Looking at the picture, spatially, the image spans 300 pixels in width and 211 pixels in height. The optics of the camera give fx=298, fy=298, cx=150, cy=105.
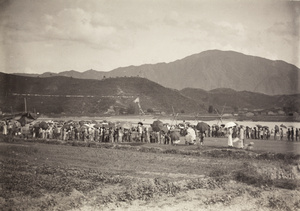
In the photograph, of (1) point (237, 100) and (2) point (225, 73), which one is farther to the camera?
(1) point (237, 100)

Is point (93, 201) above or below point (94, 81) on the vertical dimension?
below

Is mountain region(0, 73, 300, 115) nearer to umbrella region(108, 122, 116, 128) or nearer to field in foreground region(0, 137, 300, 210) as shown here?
umbrella region(108, 122, 116, 128)

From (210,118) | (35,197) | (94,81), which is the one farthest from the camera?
(210,118)

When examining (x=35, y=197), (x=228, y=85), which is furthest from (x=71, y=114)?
(x=228, y=85)

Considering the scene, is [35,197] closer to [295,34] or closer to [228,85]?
[228,85]

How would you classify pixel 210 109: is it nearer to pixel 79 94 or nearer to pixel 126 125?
pixel 126 125

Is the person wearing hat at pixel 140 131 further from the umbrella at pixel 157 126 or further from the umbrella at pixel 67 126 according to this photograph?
the umbrella at pixel 67 126

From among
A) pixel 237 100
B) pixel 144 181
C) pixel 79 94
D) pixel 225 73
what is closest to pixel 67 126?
pixel 79 94

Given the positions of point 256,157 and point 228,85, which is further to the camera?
point 228,85
